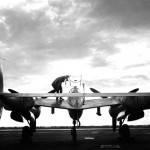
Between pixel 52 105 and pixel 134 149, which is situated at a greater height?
pixel 52 105

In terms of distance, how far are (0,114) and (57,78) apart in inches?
314

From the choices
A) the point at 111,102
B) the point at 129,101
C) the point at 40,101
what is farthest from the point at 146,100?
the point at 40,101

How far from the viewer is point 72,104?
719 inches

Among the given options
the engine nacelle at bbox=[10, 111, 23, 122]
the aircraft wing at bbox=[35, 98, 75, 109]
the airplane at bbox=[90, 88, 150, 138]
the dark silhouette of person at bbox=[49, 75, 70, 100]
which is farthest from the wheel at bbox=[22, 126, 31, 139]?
the airplane at bbox=[90, 88, 150, 138]

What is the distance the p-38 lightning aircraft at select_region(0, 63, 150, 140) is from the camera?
12125 mm

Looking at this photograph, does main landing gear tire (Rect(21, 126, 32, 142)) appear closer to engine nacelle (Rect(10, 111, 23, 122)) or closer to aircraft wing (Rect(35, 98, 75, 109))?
engine nacelle (Rect(10, 111, 23, 122))

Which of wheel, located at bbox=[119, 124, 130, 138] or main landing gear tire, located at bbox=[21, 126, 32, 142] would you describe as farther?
wheel, located at bbox=[119, 124, 130, 138]

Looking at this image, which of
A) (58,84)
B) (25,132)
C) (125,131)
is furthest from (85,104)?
(25,132)

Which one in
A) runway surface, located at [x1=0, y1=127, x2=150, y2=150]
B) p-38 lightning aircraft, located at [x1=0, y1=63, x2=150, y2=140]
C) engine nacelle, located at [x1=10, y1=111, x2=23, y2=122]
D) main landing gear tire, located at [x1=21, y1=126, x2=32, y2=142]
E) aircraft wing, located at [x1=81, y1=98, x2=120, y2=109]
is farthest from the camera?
aircraft wing, located at [x1=81, y1=98, x2=120, y2=109]

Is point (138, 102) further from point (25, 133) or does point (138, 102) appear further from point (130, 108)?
point (25, 133)

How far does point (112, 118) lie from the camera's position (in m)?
20.3

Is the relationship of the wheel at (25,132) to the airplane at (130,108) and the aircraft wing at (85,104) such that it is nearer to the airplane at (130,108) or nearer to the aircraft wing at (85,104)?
the aircraft wing at (85,104)

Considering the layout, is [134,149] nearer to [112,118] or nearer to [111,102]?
[111,102]

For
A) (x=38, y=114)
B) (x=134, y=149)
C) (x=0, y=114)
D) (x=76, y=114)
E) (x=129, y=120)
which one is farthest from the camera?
(x=38, y=114)
